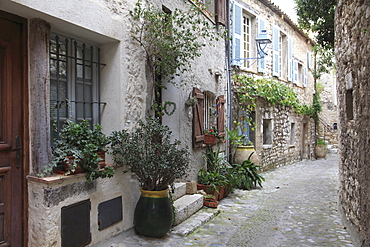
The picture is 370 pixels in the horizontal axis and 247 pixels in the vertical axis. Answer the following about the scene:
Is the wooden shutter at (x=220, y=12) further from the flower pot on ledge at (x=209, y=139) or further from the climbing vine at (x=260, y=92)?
the flower pot on ledge at (x=209, y=139)

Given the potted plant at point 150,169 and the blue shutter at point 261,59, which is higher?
the blue shutter at point 261,59

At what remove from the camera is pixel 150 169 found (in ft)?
11.9

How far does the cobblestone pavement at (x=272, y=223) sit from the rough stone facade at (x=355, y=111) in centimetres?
39

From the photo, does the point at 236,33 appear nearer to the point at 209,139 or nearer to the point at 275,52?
the point at 275,52

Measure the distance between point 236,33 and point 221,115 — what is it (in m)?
2.76

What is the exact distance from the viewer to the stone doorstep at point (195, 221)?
13.5 ft

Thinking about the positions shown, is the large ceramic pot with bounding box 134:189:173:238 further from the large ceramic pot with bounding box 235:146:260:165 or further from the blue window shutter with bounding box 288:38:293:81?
the blue window shutter with bounding box 288:38:293:81

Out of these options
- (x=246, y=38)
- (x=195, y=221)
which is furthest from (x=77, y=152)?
(x=246, y=38)

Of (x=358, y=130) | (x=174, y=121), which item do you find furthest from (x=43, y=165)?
(x=358, y=130)

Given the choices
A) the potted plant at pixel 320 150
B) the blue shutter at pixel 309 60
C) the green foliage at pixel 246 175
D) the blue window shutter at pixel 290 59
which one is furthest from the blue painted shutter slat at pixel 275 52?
the potted plant at pixel 320 150

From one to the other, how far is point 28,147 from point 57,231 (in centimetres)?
83

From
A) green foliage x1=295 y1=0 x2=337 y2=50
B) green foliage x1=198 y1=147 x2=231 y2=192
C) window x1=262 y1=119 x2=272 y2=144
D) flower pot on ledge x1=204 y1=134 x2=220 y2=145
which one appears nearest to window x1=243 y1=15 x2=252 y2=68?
green foliage x1=295 y1=0 x2=337 y2=50

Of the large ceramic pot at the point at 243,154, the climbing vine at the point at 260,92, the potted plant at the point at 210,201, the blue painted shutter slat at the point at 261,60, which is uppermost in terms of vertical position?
the blue painted shutter slat at the point at 261,60

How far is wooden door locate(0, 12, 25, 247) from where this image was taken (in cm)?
276
